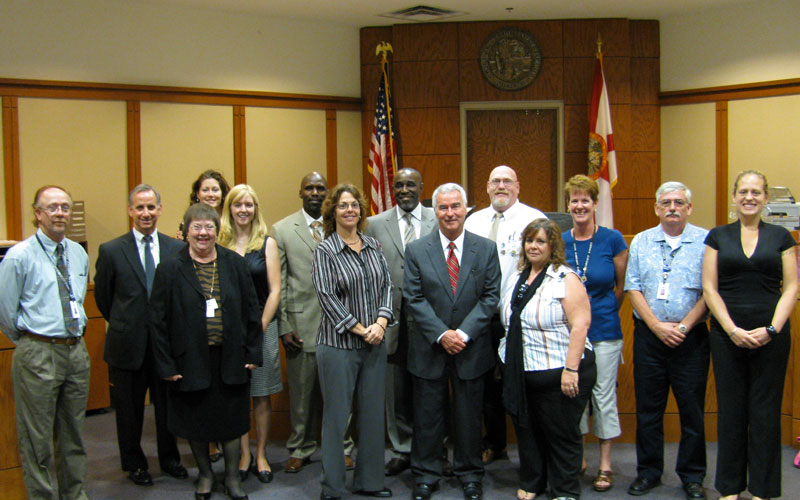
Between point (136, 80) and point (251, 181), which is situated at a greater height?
point (136, 80)

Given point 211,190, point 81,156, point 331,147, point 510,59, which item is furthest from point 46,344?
point 510,59

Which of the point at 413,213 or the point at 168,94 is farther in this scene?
the point at 168,94

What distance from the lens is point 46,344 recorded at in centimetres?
334

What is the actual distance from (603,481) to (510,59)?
5.05m

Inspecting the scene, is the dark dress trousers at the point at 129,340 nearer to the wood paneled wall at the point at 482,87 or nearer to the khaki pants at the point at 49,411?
the khaki pants at the point at 49,411

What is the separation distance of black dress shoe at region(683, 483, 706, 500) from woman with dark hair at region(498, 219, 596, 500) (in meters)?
0.58

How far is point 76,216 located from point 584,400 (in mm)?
4783

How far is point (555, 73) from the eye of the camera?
769cm

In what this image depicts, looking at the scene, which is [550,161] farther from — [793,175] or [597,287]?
[597,287]

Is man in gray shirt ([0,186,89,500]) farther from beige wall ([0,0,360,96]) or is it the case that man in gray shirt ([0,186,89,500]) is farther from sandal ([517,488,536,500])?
beige wall ([0,0,360,96])

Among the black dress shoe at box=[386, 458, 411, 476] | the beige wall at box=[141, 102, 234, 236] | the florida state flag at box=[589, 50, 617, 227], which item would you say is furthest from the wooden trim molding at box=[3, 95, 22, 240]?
the florida state flag at box=[589, 50, 617, 227]

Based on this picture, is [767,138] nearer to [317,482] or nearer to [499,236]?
[499,236]

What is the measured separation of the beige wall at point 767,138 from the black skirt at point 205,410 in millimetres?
6056

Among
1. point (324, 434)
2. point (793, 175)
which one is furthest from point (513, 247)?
point (793, 175)
